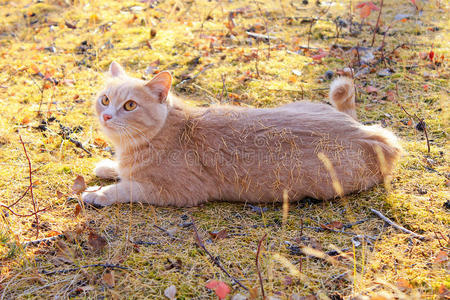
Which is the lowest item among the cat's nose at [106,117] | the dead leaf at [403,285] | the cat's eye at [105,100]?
the dead leaf at [403,285]

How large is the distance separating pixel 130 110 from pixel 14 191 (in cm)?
132

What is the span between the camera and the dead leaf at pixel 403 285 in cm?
235

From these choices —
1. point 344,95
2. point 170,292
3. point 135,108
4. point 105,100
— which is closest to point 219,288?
point 170,292

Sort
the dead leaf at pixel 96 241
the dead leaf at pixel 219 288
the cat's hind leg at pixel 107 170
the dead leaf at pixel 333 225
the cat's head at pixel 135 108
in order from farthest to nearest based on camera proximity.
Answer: the cat's hind leg at pixel 107 170 < the cat's head at pixel 135 108 < the dead leaf at pixel 333 225 < the dead leaf at pixel 96 241 < the dead leaf at pixel 219 288

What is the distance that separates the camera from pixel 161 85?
11.4 feet

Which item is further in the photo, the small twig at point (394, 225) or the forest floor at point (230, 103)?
the small twig at point (394, 225)

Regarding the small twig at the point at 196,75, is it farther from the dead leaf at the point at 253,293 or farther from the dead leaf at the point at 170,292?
the dead leaf at the point at 253,293

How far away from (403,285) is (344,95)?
2.25m

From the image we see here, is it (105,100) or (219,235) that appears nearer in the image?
(219,235)

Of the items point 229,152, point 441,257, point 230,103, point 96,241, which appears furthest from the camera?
point 230,103

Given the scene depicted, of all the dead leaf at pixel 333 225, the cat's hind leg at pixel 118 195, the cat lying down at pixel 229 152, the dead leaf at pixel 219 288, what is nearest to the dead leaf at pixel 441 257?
the dead leaf at pixel 333 225

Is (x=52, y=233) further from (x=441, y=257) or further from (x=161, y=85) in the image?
(x=441, y=257)

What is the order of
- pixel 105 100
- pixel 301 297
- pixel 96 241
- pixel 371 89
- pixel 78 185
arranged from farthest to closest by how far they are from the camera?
pixel 371 89 → pixel 105 100 → pixel 78 185 → pixel 96 241 → pixel 301 297

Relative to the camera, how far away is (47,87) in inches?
212
